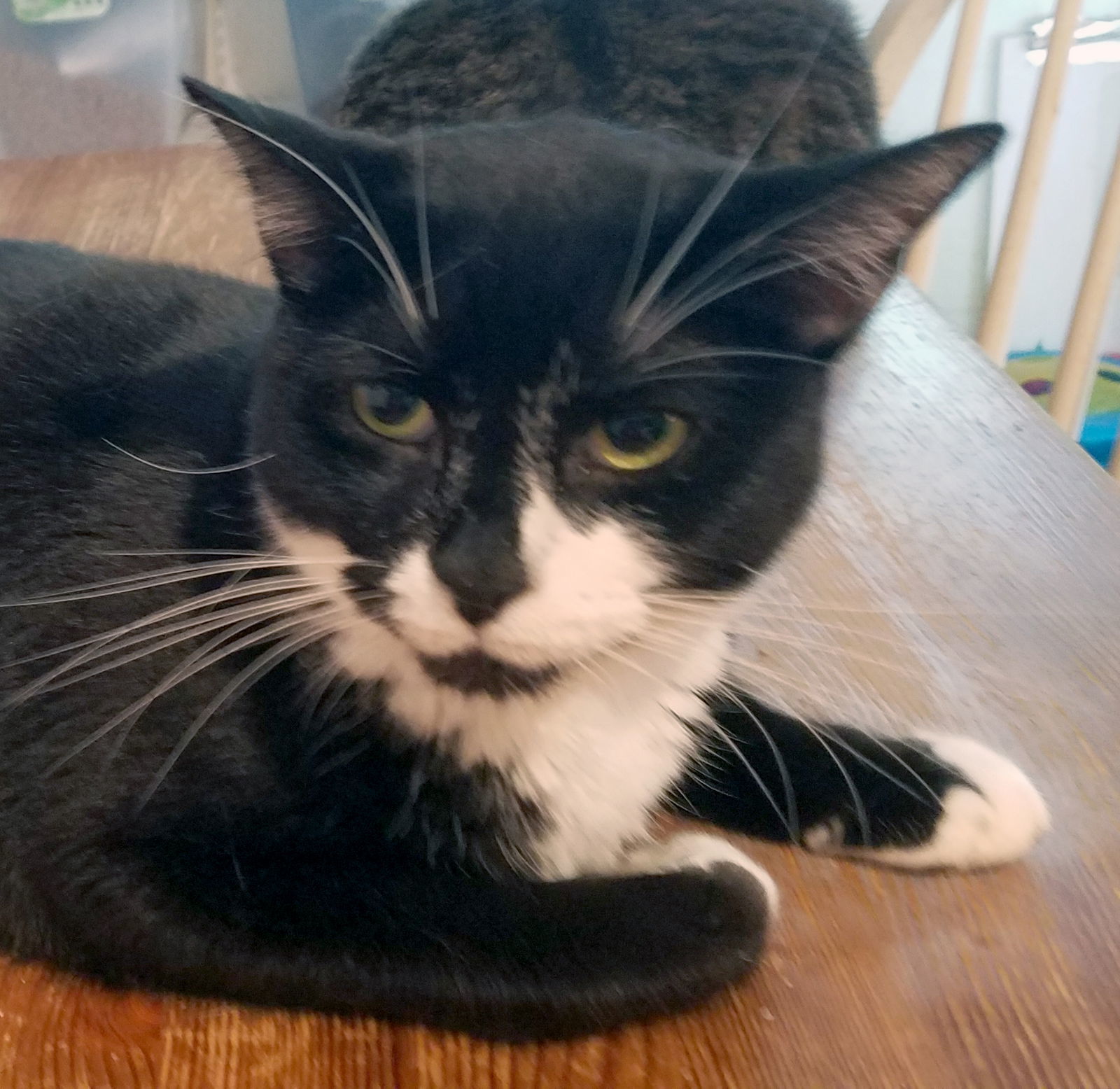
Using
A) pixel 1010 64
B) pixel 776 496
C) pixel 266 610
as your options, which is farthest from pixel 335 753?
pixel 1010 64

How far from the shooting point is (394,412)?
577mm

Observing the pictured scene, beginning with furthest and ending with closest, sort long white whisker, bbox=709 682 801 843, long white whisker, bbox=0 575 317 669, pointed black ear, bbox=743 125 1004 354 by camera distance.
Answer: long white whisker, bbox=709 682 801 843, long white whisker, bbox=0 575 317 669, pointed black ear, bbox=743 125 1004 354

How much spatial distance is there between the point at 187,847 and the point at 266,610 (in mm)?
141

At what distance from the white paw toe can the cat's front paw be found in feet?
0.23

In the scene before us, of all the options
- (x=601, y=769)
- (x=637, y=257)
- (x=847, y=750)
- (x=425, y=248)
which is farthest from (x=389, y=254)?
(x=847, y=750)

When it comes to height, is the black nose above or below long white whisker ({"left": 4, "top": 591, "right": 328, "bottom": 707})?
above

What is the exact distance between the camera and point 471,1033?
59 cm

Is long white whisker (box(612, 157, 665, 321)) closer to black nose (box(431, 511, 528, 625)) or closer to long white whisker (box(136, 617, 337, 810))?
black nose (box(431, 511, 528, 625))

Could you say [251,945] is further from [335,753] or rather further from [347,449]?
[347,449]

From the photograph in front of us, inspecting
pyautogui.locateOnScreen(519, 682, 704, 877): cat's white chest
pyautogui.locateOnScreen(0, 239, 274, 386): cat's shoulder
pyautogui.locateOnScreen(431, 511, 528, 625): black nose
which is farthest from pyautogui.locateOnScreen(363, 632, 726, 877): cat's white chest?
pyautogui.locateOnScreen(0, 239, 274, 386): cat's shoulder

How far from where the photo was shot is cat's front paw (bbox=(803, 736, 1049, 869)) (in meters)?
0.69

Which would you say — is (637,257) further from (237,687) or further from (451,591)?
(237,687)

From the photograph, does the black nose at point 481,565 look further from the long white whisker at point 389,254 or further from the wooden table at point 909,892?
the wooden table at point 909,892

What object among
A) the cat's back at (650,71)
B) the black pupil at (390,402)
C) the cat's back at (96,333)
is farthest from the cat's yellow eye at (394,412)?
the cat's back at (650,71)
